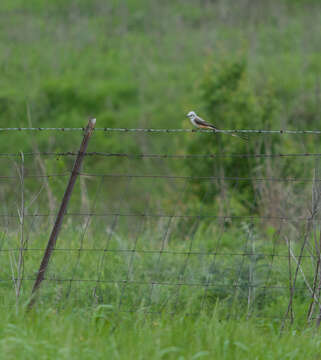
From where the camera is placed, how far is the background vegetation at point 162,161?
12.4 feet

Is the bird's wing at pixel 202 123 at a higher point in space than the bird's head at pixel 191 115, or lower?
lower

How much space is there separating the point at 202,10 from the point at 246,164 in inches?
703

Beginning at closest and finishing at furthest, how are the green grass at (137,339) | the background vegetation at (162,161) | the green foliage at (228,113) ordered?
the green grass at (137,339), the background vegetation at (162,161), the green foliage at (228,113)

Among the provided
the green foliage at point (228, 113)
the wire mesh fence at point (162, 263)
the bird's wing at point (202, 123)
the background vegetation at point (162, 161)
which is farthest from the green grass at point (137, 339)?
the green foliage at point (228, 113)

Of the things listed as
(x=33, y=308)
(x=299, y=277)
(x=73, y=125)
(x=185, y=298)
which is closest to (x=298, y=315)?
(x=299, y=277)

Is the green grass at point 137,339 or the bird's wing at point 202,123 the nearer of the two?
the green grass at point 137,339

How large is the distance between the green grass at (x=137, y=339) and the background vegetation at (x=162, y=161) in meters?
0.01

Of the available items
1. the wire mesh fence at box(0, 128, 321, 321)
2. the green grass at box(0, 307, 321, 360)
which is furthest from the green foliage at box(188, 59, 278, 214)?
the green grass at box(0, 307, 321, 360)

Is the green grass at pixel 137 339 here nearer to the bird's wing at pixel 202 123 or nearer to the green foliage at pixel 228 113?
the bird's wing at pixel 202 123

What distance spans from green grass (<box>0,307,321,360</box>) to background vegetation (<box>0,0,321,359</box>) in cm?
1

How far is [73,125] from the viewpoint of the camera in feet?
65.5

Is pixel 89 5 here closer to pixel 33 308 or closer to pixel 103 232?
pixel 103 232

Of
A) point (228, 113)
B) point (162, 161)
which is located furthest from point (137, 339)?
point (162, 161)

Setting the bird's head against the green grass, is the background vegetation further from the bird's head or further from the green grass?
the bird's head
